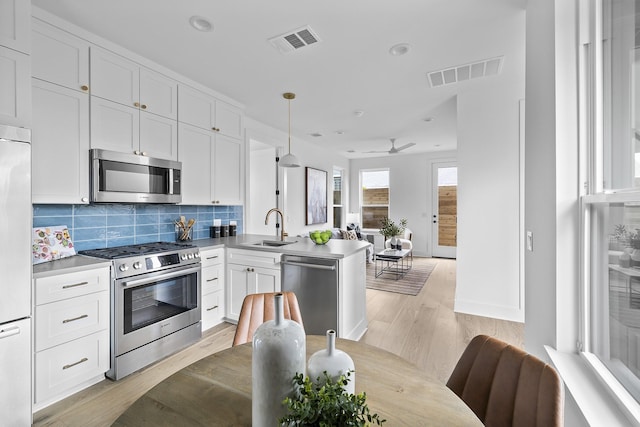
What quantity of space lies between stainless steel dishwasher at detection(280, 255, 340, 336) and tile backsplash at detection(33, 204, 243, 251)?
1.37 metres

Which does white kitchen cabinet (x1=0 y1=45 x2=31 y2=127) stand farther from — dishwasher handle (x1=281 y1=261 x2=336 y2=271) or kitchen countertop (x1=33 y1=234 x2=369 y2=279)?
dishwasher handle (x1=281 y1=261 x2=336 y2=271)

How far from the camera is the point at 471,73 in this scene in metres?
2.89

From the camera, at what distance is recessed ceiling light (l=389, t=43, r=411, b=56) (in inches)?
95.0

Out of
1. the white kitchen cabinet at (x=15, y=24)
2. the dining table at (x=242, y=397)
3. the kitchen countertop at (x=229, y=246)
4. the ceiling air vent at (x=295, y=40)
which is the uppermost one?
the ceiling air vent at (x=295, y=40)

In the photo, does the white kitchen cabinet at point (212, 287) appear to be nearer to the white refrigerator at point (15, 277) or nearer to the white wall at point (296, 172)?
the white wall at point (296, 172)

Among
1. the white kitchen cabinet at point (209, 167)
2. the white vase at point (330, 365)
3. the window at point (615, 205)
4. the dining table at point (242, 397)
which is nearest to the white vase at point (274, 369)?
the white vase at point (330, 365)

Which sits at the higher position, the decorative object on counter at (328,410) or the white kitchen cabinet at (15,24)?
the white kitchen cabinet at (15,24)

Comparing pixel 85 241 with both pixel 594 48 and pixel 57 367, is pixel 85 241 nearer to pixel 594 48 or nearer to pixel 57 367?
pixel 57 367

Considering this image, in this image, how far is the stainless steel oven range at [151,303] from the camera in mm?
2139

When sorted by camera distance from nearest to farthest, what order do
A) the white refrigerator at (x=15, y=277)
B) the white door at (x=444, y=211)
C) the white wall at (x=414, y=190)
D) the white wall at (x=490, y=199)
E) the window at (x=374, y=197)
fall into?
1. the white refrigerator at (x=15, y=277)
2. the white wall at (x=490, y=199)
3. the white door at (x=444, y=211)
4. the white wall at (x=414, y=190)
5. the window at (x=374, y=197)

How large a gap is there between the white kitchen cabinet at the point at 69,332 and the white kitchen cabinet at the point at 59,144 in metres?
0.63

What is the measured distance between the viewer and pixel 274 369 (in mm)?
651

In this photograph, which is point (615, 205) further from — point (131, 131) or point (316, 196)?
point (316, 196)

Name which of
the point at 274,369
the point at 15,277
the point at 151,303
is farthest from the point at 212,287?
the point at 274,369
